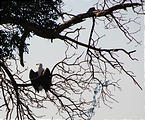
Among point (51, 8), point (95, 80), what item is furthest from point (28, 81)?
point (51, 8)

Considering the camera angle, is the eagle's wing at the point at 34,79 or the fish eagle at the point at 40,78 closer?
the fish eagle at the point at 40,78

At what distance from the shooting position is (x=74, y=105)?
6316mm

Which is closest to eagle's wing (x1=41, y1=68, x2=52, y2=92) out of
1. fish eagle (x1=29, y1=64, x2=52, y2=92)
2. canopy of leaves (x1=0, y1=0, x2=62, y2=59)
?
fish eagle (x1=29, y1=64, x2=52, y2=92)

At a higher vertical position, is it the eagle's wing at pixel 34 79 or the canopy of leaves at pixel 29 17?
the canopy of leaves at pixel 29 17

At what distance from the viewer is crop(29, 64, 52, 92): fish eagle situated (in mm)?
5475

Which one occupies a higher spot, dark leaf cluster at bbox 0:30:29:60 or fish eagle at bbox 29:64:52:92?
dark leaf cluster at bbox 0:30:29:60

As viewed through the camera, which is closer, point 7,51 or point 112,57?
point 112,57

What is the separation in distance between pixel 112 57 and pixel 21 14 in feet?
9.48

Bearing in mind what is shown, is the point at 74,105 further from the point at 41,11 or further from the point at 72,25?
the point at 41,11

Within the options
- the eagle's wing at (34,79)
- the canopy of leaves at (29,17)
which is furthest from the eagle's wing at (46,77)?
the canopy of leaves at (29,17)

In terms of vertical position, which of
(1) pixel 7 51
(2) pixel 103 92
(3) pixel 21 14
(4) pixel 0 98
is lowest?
(2) pixel 103 92

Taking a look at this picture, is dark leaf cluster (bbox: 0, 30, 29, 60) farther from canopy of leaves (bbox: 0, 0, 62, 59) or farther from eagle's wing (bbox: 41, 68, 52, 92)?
eagle's wing (bbox: 41, 68, 52, 92)

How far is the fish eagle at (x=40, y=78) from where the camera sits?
548 cm

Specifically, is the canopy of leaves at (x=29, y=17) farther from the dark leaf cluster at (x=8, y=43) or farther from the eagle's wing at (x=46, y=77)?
the eagle's wing at (x=46, y=77)
